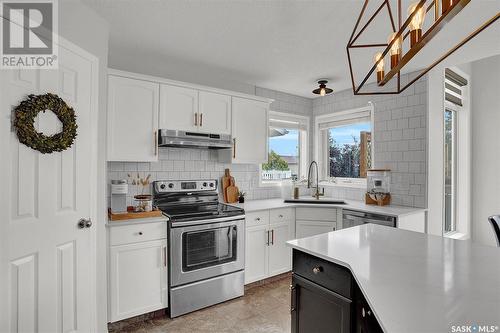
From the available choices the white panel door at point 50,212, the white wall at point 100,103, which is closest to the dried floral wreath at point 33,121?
the white panel door at point 50,212

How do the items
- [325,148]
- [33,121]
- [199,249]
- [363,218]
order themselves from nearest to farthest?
[33,121] → [199,249] → [363,218] → [325,148]

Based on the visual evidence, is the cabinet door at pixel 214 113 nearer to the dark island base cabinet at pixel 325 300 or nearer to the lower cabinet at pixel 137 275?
the lower cabinet at pixel 137 275

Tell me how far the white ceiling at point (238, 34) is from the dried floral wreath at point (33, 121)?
2.49ft

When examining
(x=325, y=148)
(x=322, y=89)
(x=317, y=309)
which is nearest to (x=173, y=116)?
(x=322, y=89)

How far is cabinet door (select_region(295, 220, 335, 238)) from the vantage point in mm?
3486

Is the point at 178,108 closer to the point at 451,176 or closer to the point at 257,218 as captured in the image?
the point at 257,218

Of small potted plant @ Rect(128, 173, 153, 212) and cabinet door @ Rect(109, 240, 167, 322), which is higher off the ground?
small potted plant @ Rect(128, 173, 153, 212)

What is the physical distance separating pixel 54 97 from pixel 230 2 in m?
1.34

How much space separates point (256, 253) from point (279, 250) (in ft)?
1.15

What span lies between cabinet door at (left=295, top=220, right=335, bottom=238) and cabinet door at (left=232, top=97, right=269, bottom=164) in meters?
0.96

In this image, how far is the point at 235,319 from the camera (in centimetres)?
257

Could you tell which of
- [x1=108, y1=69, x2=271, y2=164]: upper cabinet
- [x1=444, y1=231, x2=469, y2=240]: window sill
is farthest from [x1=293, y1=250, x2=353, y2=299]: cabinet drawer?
[x1=444, y1=231, x2=469, y2=240]: window sill

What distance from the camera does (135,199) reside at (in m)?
2.87

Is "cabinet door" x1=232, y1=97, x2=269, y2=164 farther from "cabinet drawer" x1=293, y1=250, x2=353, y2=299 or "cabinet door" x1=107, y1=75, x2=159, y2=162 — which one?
"cabinet drawer" x1=293, y1=250, x2=353, y2=299
